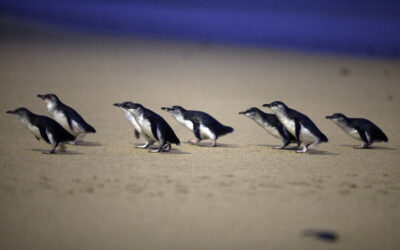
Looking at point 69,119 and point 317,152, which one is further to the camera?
point 317,152

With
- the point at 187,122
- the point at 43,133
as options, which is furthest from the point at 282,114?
the point at 43,133

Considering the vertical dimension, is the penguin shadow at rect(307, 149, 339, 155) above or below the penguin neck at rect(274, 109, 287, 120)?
below

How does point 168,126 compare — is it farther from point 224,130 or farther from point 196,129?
point 224,130

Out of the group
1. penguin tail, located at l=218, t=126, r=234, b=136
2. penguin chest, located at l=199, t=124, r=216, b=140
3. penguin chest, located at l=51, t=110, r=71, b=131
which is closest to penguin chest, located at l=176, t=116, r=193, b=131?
penguin chest, located at l=199, t=124, r=216, b=140

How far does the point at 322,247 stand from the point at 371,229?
0.85 metres

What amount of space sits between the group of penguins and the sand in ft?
0.91

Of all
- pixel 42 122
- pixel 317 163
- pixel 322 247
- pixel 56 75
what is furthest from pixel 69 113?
pixel 56 75

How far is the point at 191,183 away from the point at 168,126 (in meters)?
2.25

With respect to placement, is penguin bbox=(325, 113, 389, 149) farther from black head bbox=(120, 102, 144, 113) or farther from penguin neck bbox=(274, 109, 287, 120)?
black head bbox=(120, 102, 144, 113)

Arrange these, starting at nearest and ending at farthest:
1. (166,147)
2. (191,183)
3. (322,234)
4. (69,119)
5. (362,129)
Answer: (322,234), (191,183), (69,119), (166,147), (362,129)

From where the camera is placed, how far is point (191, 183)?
784 cm

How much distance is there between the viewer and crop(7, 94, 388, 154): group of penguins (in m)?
9.15

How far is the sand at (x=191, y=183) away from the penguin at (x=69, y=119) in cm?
28

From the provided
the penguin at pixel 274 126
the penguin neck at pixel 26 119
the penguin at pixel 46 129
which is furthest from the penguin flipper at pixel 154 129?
the penguin at pixel 274 126
